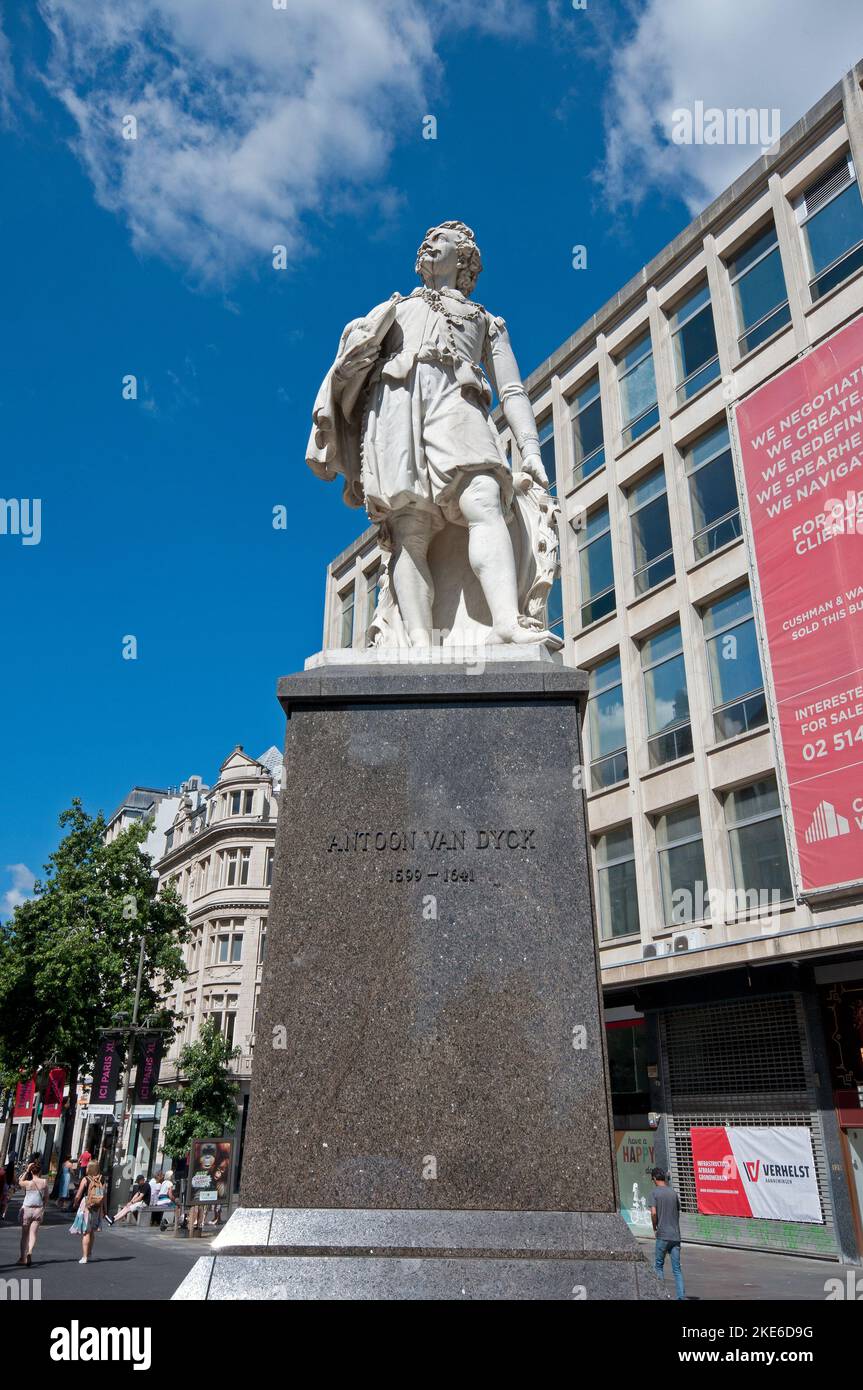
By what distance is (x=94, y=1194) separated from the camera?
64.0 feet

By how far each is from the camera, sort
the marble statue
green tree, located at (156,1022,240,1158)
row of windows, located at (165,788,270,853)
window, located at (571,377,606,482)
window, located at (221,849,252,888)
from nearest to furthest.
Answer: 1. the marble statue
2. window, located at (571,377,606,482)
3. green tree, located at (156,1022,240,1158)
4. window, located at (221,849,252,888)
5. row of windows, located at (165,788,270,853)

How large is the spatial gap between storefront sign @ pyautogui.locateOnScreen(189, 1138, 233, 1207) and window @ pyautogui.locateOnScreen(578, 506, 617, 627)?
19458 mm

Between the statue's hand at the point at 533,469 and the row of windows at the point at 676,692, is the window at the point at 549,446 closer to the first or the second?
the row of windows at the point at 676,692

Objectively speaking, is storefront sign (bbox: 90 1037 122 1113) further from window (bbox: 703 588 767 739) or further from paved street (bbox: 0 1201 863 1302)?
window (bbox: 703 588 767 739)

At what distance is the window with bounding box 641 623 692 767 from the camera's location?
92.6 feet

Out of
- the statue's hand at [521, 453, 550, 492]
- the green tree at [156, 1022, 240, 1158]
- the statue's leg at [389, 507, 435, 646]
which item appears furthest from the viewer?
the green tree at [156, 1022, 240, 1158]

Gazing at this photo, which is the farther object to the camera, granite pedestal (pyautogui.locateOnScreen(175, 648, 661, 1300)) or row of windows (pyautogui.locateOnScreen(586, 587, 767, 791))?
row of windows (pyautogui.locateOnScreen(586, 587, 767, 791))

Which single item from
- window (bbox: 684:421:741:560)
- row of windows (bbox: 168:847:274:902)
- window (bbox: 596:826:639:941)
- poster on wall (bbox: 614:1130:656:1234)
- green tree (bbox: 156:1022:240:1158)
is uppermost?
window (bbox: 684:421:741:560)

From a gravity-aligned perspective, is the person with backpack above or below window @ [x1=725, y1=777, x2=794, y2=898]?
below

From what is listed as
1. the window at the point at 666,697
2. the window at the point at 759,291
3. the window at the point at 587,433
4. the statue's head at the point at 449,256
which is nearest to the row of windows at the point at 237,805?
the window at the point at 587,433

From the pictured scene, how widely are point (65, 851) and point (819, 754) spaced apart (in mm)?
35081

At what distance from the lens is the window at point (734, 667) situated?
2586cm

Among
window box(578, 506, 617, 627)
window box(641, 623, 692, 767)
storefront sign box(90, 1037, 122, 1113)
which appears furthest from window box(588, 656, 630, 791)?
storefront sign box(90, 1037, 122, 1113)
